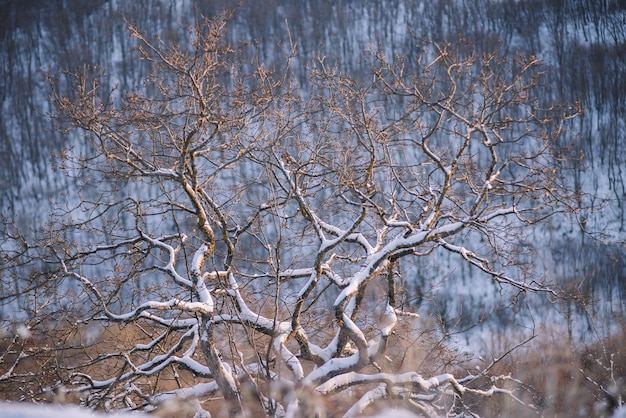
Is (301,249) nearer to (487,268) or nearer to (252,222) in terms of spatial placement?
(252,222)

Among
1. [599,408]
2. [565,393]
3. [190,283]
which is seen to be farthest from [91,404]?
[565,393]

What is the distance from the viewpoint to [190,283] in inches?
233

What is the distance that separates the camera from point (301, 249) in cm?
745

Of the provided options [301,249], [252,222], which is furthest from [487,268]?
[252,222]

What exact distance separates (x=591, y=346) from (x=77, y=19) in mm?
41930

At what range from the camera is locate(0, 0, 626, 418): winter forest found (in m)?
5.75

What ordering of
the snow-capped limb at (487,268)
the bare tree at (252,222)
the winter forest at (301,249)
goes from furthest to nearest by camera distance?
the snow-capped limb at (487,268) → the winter forest at (301,249) → the bare tree at (252,222)

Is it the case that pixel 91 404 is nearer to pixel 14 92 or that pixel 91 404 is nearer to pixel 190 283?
pixel 190 283

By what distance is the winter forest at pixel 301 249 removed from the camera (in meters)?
5.75

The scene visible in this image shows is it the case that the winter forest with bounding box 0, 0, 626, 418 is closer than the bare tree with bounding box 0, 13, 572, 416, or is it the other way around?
the bare tree with bounding box 0, 13, 572, 416

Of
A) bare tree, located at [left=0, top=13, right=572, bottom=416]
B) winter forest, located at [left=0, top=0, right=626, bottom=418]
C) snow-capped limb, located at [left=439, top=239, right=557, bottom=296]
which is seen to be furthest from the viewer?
snow-capped limb, located at [left=439, top=239, right=557, bottom=296]

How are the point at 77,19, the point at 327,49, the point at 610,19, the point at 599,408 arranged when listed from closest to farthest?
1. the point at 599,408
2. the point at 327,49
3. the point at 610,19
4. the point at 77,19

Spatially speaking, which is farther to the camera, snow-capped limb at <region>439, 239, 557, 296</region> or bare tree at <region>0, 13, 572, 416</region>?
snow-capped limb at <region>439, 239, 557, 296</region>

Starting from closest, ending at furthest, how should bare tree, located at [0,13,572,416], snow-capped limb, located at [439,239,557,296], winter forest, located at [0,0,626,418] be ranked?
bare tree, located at [0,13,572,416] < winter forest, located at [0,0,626,418] < snow-capped limb, located at [439,239,557,296]
